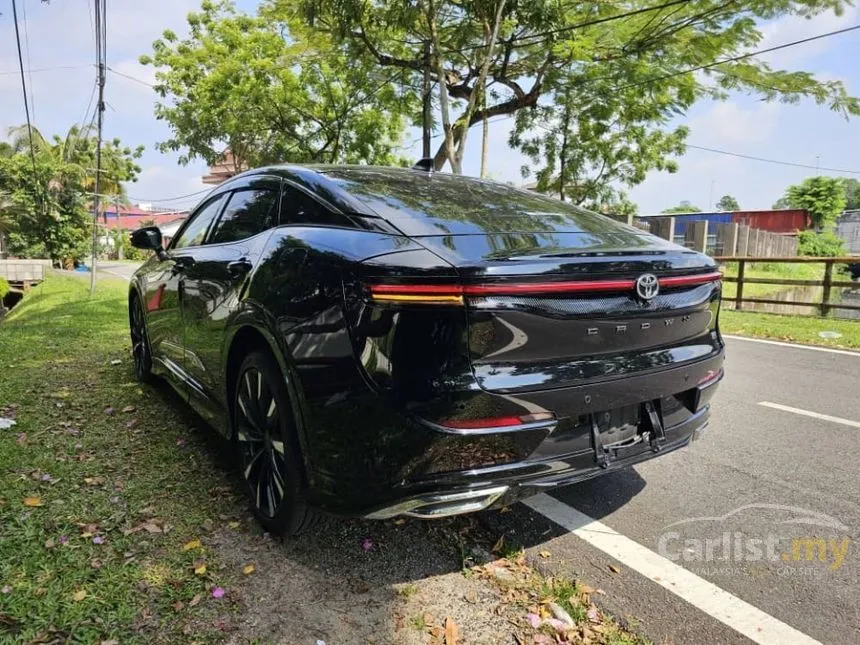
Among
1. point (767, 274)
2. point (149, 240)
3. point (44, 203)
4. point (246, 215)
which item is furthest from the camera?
point (44, 203)

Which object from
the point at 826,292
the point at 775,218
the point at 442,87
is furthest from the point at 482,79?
the point at 775,218

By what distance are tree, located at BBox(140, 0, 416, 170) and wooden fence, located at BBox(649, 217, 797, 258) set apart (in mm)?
6558

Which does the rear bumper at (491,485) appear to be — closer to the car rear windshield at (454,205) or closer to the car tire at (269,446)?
the car tire at (269,446)

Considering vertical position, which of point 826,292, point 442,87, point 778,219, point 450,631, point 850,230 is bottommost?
point 450,631

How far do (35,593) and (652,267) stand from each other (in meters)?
2.49

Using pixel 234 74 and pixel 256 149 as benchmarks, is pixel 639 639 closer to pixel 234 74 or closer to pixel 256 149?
pixel 234 74

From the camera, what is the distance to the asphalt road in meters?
2.10

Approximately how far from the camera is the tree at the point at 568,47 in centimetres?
940

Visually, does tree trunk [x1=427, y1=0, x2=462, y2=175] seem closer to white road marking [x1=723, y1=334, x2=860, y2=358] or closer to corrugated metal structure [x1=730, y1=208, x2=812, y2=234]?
white road marking [x1=723, y1=334, x2=860, y2=358]

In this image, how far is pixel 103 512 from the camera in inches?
108

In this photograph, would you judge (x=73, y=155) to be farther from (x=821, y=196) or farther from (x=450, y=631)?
(x=821, y=196)

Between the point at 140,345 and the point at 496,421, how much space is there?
395 cm

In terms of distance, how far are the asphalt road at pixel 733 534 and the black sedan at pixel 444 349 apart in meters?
0.48

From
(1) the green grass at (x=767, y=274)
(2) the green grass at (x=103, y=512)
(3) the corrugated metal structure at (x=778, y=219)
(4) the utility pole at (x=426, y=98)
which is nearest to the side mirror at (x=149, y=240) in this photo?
(2) the green grass at (x=103, y=512)
